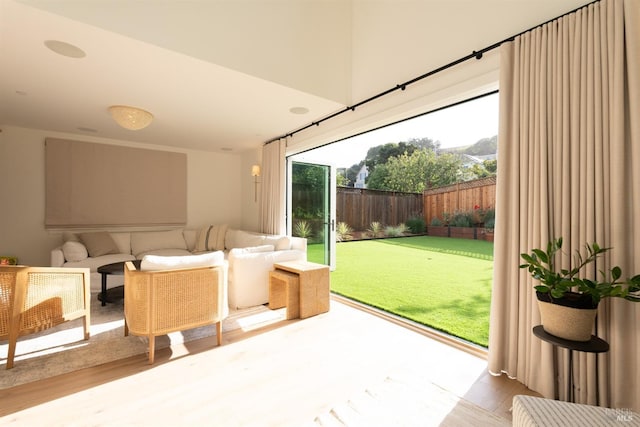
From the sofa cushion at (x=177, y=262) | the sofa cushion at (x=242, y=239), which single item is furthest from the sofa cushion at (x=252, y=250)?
the sofa cushion at (x=177, y=262)

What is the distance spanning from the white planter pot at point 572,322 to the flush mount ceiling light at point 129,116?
406 cm

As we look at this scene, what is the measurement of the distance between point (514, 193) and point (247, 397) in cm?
229

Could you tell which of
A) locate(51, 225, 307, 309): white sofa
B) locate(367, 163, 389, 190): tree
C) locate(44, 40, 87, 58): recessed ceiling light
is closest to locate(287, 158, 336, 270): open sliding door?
locate(51, 225, 307, 309): white sofa

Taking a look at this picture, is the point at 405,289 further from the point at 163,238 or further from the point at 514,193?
the point at 163,238

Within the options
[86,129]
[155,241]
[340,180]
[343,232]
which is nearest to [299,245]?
[155,241]

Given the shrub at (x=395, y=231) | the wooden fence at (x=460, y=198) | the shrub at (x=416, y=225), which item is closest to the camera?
the wooden fence at (x=460, y=198)

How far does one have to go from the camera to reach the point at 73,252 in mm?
4164

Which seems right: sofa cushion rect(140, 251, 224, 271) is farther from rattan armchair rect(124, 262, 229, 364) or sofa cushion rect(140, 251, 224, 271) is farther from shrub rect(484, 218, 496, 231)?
shrub rect(484, 218, 496, 231)

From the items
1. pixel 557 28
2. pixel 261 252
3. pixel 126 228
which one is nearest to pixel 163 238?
pixel 126 228

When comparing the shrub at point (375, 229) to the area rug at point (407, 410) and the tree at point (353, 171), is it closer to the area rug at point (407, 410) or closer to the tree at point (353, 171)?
the tree at point (353, 171)

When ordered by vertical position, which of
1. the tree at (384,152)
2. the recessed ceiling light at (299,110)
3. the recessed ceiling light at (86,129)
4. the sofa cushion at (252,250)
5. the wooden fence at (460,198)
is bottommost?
the sofa cushion at (252,250)

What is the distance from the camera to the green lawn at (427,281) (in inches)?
130

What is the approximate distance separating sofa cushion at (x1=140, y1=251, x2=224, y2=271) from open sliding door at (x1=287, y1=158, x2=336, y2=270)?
274 centimetres

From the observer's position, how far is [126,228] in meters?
5.41
